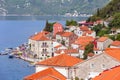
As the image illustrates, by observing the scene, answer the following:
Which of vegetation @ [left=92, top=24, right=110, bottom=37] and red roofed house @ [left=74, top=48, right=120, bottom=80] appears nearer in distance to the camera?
red roofed house @ [left=74, top=48, right=120, bottom=80]

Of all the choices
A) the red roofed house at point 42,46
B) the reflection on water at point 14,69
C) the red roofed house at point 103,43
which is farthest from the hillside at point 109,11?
the red roofed house at point 103,43

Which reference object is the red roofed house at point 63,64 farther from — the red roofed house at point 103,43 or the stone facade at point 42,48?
the stone facade at point 42,48

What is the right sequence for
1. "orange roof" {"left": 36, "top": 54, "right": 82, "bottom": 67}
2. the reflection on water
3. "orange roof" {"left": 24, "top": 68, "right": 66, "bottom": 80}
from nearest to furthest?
"orange roof" {"left": 24, "top": 68, "right": 66, "bottom": 80} < "orange roof" {"left": 36, "top": 54, "right": 82, "bottom": 67} < the reflection on water

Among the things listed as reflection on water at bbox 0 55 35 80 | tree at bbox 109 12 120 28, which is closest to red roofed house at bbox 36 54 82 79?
reflection on water at bbox 0 55 35 80

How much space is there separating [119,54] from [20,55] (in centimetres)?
5969

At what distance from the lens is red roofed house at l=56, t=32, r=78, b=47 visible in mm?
81000

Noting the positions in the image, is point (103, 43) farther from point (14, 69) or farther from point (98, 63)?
point (98, 63)

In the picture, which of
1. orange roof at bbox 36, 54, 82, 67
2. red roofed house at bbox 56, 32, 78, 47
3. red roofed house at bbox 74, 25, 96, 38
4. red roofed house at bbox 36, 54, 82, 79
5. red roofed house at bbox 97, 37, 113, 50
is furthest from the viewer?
red roofed house at bbox 56, 32, 78, 47

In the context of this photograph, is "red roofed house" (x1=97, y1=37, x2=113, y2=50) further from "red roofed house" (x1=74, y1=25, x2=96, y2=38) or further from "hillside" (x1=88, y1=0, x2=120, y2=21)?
"hillside" (x1=88, y1=0, x2=120, y2=21)

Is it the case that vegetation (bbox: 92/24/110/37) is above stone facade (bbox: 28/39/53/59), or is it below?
above

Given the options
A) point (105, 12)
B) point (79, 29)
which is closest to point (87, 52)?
point (79, 29)

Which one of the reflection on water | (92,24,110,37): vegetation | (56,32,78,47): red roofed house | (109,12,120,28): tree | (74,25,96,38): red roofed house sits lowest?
the reflection on water

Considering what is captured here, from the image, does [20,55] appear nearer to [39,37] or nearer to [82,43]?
[39,37]

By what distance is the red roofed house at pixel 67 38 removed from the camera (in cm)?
8100
